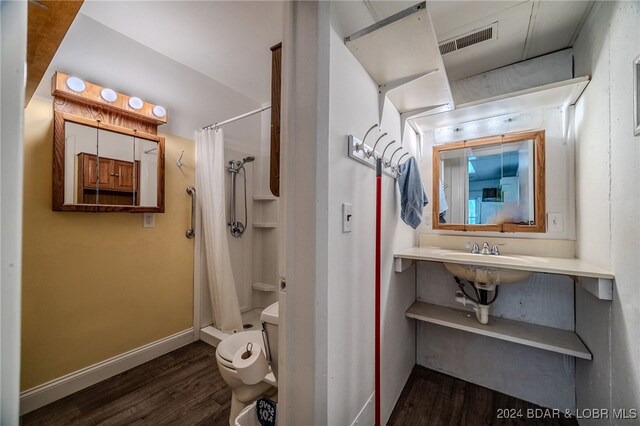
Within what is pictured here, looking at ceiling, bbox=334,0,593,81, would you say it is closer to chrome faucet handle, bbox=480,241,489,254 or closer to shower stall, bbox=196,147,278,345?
chrome faucet handle, bbox=480,241,489,254

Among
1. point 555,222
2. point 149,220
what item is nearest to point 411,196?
point 555,222

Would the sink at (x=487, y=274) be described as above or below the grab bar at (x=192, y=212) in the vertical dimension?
below

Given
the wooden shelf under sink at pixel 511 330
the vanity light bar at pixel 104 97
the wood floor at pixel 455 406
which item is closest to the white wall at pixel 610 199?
the wooden shelf under sink at pixel 511 330

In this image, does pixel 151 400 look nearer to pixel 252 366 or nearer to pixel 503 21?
pixel 252 366

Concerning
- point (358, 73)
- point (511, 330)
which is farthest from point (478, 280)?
point (358, 73)

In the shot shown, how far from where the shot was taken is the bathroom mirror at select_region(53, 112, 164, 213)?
1.65m

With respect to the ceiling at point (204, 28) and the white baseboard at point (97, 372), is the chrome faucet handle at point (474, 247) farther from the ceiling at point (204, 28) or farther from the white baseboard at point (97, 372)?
the white baseboard at point (97, 372)

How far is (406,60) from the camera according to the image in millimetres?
1259

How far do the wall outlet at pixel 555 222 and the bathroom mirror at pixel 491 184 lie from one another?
4 cm

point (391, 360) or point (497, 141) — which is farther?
point (497, 141)

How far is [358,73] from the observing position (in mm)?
1264

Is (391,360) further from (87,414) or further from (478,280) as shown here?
(87,414)

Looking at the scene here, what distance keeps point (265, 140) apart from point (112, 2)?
5.28 ft

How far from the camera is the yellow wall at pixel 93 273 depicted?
5.15 ft
